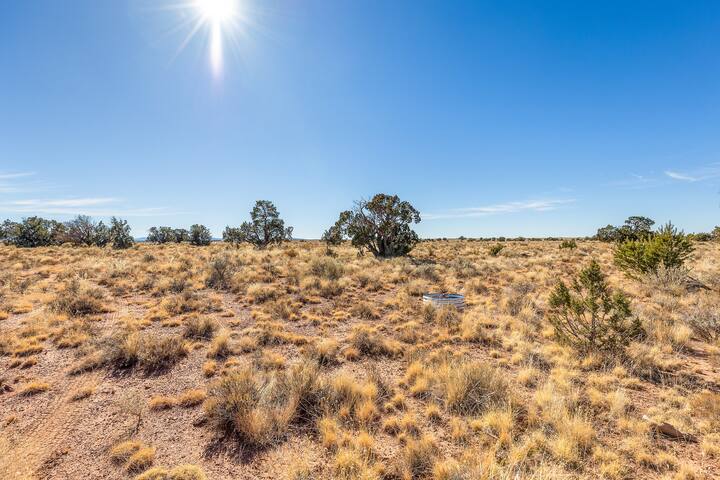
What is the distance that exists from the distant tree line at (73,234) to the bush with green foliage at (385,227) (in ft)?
96.8

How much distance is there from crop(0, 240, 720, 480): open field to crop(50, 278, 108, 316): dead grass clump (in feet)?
0.29

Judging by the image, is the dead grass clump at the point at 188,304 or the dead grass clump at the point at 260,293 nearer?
the dead grass clump at the point at 188,304

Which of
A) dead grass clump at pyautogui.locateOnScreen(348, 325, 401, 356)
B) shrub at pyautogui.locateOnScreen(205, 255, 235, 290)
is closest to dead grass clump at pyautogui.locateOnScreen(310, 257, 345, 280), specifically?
shrub at pyautogui.locateOnScreen(205, 255, 235, 290)

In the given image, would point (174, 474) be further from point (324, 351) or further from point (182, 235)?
point (182, 235)

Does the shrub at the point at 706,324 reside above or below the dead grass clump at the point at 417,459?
above

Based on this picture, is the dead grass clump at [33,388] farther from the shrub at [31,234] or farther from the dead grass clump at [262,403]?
the shrub at [31,234]

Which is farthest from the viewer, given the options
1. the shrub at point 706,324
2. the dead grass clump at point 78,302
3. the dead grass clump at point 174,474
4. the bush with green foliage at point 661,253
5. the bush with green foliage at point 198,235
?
the bush with green foliage at point 198,235

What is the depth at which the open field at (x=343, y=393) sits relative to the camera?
3.93m

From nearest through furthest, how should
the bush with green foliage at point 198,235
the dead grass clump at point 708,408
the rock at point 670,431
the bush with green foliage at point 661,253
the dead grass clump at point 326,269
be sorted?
the rock at point 670,431 < the dead grass clump at point 708,408 < the bush with green foliage at point 661,253 < the dead grass clump at point 326,269 < the bush with green foliage at point 198,235

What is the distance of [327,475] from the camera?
3697 mm

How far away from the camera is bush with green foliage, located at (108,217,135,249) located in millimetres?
35516

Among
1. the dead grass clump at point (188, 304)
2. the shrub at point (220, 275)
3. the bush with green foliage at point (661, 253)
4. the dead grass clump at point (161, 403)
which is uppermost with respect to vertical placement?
the bush with green foliage at point (661, 253)

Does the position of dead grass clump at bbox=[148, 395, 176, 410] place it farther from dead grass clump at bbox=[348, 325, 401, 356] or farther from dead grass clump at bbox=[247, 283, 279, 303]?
dead grass clump at bbox=[247, 283, 279, 303]

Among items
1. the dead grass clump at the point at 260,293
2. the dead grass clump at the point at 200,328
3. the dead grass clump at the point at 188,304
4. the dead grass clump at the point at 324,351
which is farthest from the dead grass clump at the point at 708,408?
the dead grass clump at the point at 188,304
